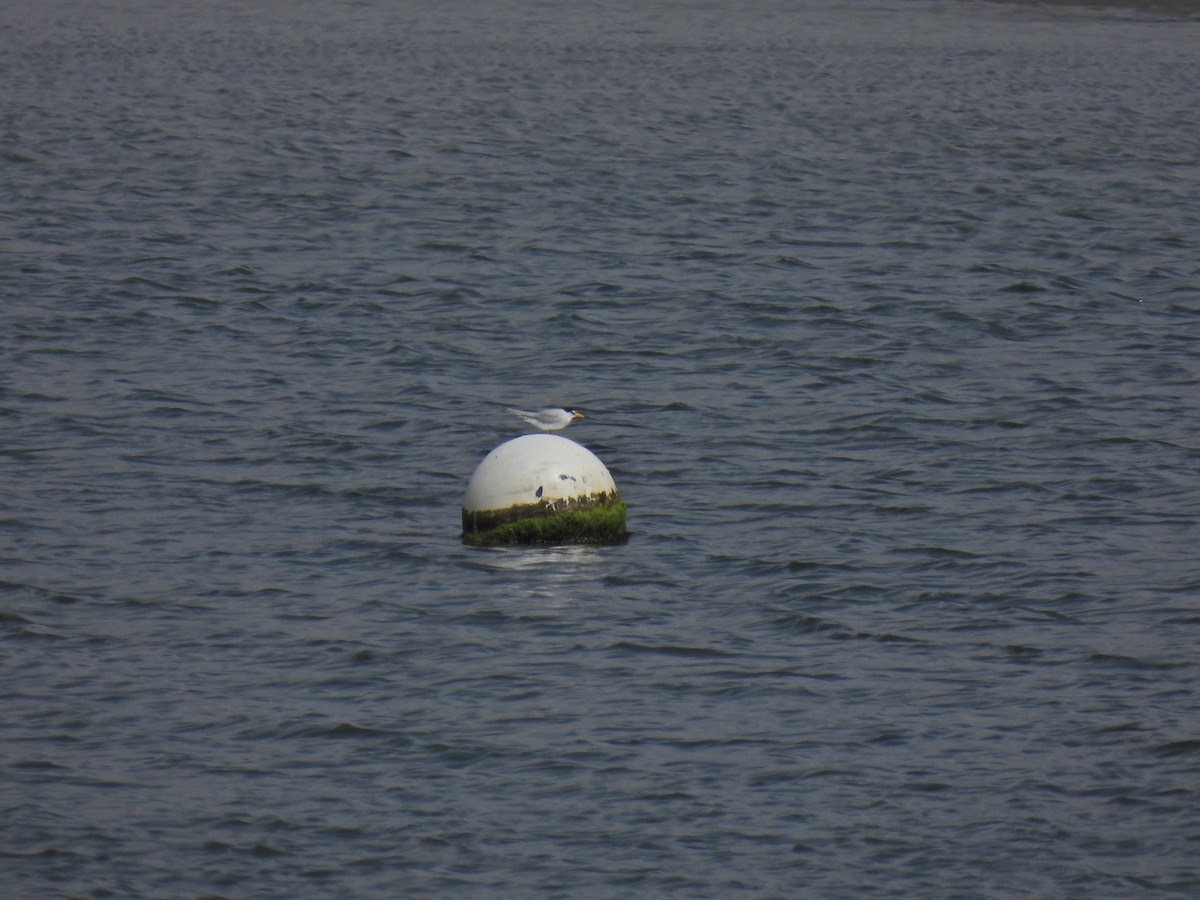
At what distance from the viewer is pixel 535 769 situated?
433 inches

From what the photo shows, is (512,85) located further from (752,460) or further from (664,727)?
(664,727)

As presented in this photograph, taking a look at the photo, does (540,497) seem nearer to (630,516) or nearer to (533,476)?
(533,476)

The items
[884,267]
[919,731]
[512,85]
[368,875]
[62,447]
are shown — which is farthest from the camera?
[512,85]

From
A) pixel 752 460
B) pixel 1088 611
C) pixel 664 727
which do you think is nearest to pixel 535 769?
pixel 664 727

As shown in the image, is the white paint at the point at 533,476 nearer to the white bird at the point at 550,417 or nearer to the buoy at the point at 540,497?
the buoy at the point at 540,497

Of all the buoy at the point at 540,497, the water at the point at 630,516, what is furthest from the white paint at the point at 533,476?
the water at the point at 630,516

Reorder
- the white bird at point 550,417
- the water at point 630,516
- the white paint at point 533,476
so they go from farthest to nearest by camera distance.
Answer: the white bird at point 550,417
the white paint at point 533,476
the water at point 630,516

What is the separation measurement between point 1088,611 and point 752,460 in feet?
15.8

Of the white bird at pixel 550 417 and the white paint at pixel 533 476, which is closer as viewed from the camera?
the white paint at pixel 533 476

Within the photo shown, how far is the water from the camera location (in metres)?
10.3

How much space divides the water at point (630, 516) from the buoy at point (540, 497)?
314mm

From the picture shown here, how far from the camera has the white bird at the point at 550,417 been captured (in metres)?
17.9

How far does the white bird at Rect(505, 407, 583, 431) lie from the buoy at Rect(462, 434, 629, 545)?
2.53m

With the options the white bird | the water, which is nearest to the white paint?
the water
